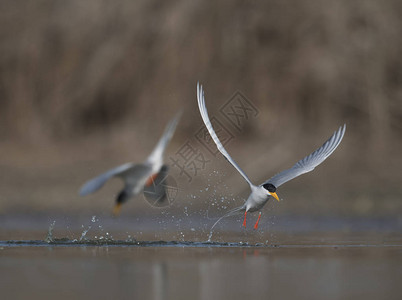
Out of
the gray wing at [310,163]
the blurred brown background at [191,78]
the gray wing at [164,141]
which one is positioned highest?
the blurred brown background at [191,78]

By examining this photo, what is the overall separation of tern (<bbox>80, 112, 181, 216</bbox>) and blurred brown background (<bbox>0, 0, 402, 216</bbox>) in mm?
8483

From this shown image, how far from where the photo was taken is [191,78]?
81.1 ft

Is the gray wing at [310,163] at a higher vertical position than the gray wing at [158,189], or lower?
higher

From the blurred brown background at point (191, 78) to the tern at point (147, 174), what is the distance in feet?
27.8

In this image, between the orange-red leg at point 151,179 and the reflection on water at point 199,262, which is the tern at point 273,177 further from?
the orange-red leg at point 151,179

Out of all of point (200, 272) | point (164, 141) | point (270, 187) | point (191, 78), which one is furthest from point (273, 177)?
point (191, 78)

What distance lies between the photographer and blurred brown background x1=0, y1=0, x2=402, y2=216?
73.8ft

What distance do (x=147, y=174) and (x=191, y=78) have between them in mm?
12684

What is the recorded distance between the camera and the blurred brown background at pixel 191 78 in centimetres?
2250

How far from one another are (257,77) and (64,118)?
14.9 feet

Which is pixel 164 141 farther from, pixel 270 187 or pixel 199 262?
pixel 270 187

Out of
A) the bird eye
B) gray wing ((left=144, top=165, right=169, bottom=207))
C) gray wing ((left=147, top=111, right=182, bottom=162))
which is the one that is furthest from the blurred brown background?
gray wing ((left=147, top=111, right=182, bottom=162))

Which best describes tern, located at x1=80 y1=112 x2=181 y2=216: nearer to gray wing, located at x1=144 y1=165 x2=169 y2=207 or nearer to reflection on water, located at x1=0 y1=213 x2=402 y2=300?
gray wing, located at x1=144 y1=165 x2=169 y2=207

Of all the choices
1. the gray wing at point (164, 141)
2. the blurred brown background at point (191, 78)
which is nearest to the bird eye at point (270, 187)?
the gray wing at point (164, 141)
